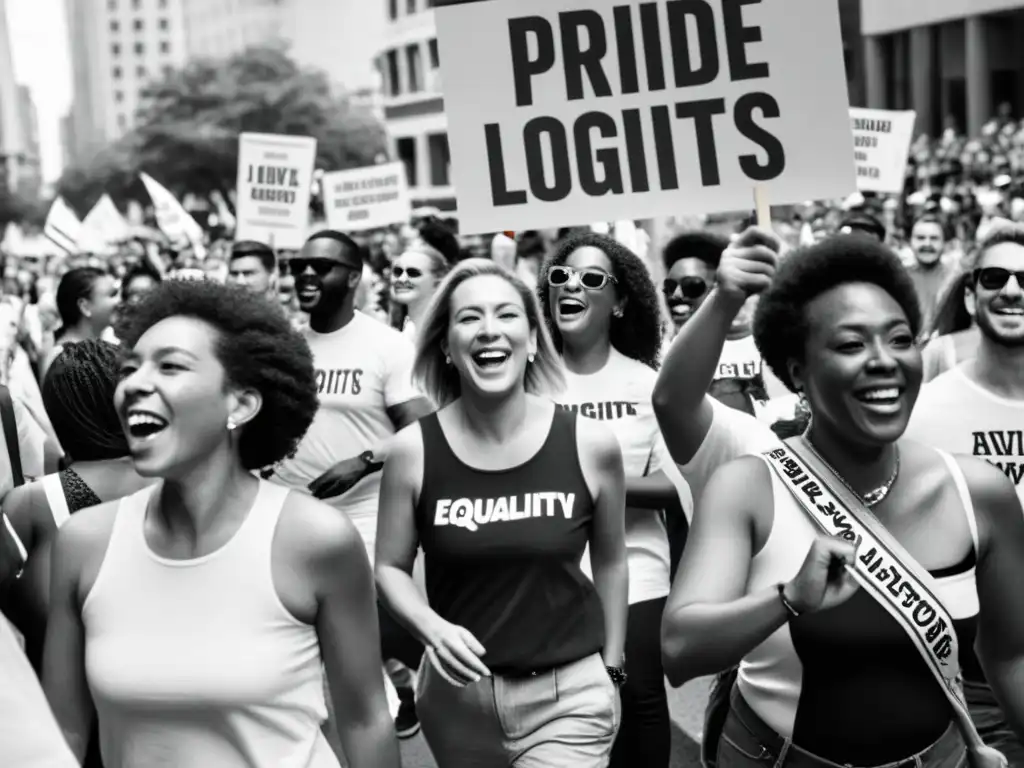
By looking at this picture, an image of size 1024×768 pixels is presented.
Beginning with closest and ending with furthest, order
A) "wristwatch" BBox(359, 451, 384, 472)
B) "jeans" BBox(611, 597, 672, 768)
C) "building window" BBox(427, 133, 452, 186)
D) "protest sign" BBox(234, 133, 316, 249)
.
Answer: "jeans" BBox(611, 597, 672, 768)
"wristwatch" BBox(359, 451, 384, 472)
"protest sign" BBox(234, 133, 316, 249)
"building window" BBox(427, 133, 452, 186)

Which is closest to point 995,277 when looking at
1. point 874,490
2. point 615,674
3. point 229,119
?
point 615,674

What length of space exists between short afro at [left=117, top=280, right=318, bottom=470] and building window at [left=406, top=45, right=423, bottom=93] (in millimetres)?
76298

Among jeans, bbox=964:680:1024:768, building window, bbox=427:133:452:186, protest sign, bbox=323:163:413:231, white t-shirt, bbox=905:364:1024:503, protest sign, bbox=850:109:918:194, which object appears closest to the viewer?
jeans, bbox=964:680:1024:768

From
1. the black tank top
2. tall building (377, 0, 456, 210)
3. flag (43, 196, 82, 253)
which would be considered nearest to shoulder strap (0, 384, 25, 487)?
the black tank top

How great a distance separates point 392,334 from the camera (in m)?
7.32

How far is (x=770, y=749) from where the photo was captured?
132 inches

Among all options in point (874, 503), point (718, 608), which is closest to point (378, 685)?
point (718, 608)

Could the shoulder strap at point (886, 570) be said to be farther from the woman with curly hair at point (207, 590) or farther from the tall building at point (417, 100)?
the tall building at point (417, 100)

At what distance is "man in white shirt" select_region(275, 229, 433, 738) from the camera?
6902mm

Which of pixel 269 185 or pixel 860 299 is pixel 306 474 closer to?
pixel 860 299

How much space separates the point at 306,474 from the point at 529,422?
2.51m

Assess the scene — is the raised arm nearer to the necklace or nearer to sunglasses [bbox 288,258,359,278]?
the necklace

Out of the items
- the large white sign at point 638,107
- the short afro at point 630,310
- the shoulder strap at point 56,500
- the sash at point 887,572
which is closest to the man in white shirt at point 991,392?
the large white sign at point 638,107

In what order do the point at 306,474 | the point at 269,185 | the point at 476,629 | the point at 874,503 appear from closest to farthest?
the point at 874,503
the point at 476,629
the point at 306,474
the point at 269,185
